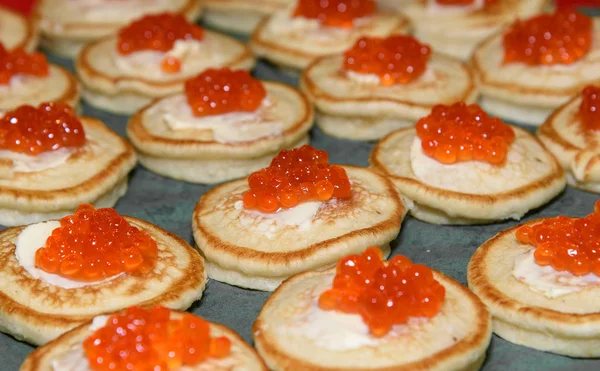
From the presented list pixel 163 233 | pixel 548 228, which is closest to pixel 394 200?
pixel 548 228

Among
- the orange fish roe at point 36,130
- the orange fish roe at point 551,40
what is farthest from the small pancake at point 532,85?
the orange fish roe at point 36,130

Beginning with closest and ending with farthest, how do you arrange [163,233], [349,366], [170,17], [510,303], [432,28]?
[349,366], [510,303], [163,233], [170,17], [432,28]

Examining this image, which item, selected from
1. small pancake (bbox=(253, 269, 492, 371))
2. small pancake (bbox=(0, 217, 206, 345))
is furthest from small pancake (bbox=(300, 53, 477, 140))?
small pancake (bbox=(253, 269, 492, 371))

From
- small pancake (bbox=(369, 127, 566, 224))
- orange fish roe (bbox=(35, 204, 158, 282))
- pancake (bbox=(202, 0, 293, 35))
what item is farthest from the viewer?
pancake (bbox=(202, 0, 293, 35))

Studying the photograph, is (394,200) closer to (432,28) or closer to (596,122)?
(596,122)

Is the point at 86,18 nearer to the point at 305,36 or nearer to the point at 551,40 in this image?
the point at 305,36

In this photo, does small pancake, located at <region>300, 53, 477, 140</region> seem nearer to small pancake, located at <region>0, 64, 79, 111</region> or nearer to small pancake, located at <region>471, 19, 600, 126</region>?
small pancake, located at <region>471, 19, 600, 126</region>
